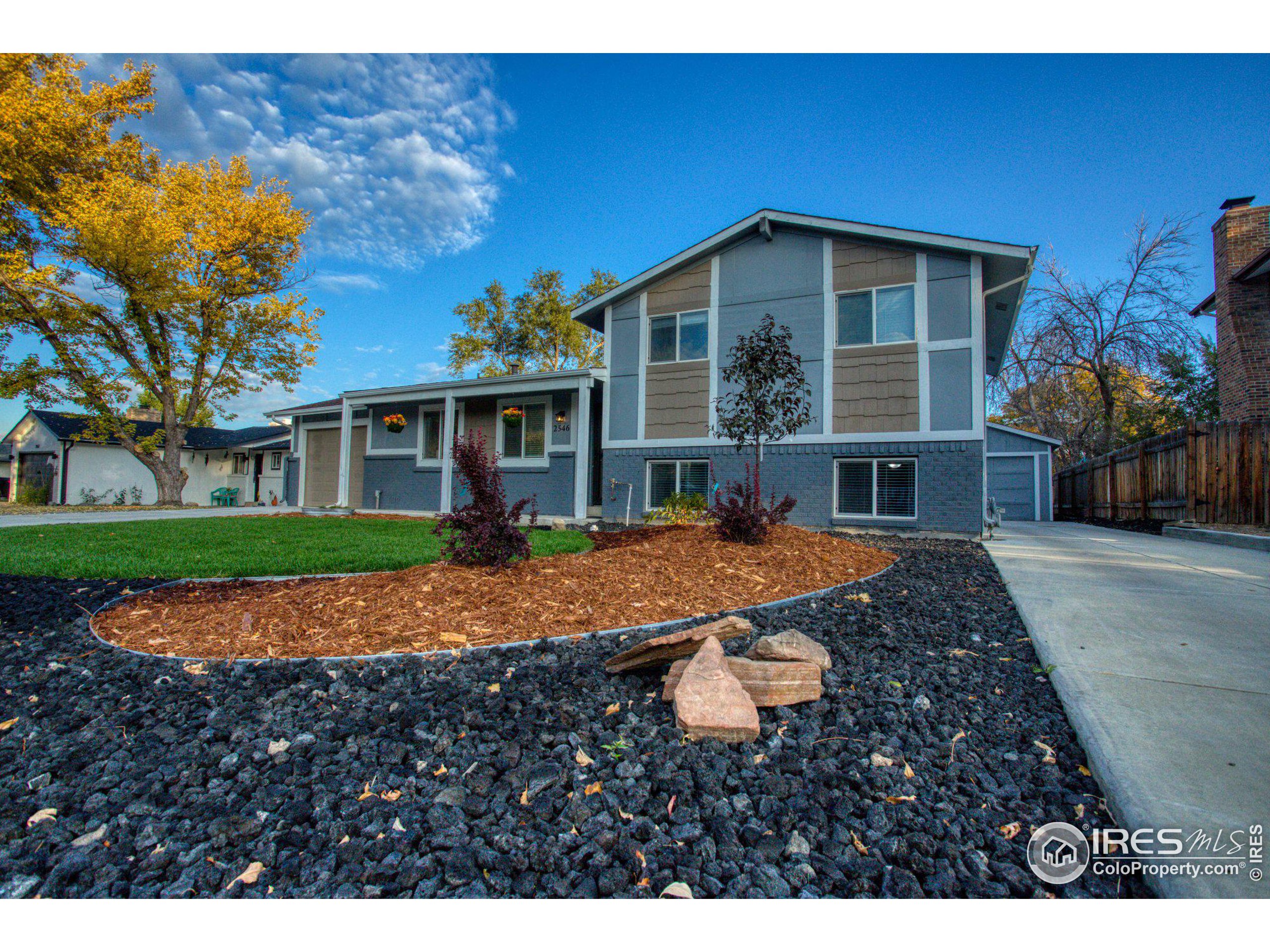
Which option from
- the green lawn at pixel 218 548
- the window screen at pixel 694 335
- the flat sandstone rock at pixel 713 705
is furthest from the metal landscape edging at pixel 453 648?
the window screen at pixel 694 335

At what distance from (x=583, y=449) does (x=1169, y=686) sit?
10.0 meters

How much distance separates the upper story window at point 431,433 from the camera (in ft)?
45.6

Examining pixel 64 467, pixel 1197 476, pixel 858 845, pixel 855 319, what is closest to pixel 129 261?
pixel 64 467

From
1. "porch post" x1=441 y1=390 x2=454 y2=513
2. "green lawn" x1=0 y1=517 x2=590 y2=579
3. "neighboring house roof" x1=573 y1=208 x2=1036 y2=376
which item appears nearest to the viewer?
"green lawn" x1=0 y1=517 x2=590 y2=579

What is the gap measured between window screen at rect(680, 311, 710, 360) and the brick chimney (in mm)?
10815

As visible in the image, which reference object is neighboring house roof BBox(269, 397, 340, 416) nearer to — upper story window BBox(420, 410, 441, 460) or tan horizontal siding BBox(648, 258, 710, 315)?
upper story window BBox(420, 410, 441, 460)

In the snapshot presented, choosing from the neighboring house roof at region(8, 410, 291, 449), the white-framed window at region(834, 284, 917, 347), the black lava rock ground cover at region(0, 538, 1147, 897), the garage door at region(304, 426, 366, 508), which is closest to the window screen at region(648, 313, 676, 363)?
the white-framed window at region(834, 284, 917, 347)

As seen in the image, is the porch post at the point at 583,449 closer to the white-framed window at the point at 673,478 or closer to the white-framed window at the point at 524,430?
the white-framed window at the point at 524,430

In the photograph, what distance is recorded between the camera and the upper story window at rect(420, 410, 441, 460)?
1391 cm

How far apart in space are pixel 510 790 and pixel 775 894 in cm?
80

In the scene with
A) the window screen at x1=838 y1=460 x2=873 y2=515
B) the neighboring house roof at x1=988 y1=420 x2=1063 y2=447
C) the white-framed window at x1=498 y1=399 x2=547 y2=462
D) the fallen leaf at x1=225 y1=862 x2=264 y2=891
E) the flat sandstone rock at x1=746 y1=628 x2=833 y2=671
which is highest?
the neighboring house roof at x1=988 y1=420 x2=1063 y2=447

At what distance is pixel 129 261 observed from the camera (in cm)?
1419

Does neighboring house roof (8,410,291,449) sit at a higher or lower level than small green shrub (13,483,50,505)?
higher

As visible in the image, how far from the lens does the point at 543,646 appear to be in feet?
9.49
